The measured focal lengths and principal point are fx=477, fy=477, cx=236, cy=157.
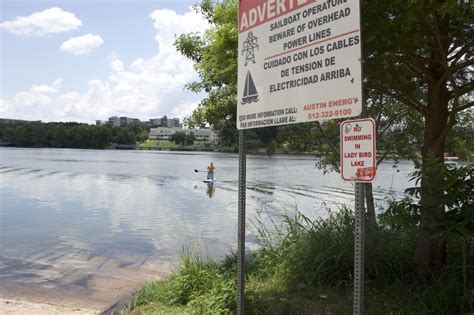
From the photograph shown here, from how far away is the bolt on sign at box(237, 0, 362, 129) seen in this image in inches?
119

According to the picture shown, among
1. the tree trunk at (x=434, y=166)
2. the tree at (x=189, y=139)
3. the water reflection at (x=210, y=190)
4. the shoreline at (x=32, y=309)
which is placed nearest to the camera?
the tree trunk at (x=434, y=166)

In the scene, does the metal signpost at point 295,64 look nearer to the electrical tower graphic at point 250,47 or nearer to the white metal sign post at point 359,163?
the electrical tower graphic at point 250,47

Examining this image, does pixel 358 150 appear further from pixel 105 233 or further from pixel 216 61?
pixel 105 233

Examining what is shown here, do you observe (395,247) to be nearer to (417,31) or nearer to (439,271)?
(439,271)

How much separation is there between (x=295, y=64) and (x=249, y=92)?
26.9 inches

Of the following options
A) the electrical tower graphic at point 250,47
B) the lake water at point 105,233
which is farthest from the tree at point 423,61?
the lake water at point 105,233

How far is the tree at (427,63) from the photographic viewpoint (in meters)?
4.50

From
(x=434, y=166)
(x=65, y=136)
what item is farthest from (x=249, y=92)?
(x=65, y=136)

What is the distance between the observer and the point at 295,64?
352 centimetres

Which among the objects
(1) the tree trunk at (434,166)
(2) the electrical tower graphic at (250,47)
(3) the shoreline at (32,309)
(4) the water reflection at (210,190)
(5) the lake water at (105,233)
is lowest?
(4) the water reflection at (210,190)

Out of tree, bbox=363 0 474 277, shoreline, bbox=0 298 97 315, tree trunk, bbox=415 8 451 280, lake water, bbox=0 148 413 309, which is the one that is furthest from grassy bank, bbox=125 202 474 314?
lake water, bbox=0 148 413 309

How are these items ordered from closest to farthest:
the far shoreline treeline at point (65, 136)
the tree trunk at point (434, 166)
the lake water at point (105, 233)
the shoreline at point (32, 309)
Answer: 1. the tree trunk at point (434, 166)
2. the shoreline at point (32, 309)
3. the lake water at point (105, 233)
4. the far shoreline treeline at point (65, 136)

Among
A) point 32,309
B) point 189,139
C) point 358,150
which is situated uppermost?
point 189,139

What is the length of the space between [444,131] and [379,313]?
236 centimetres
